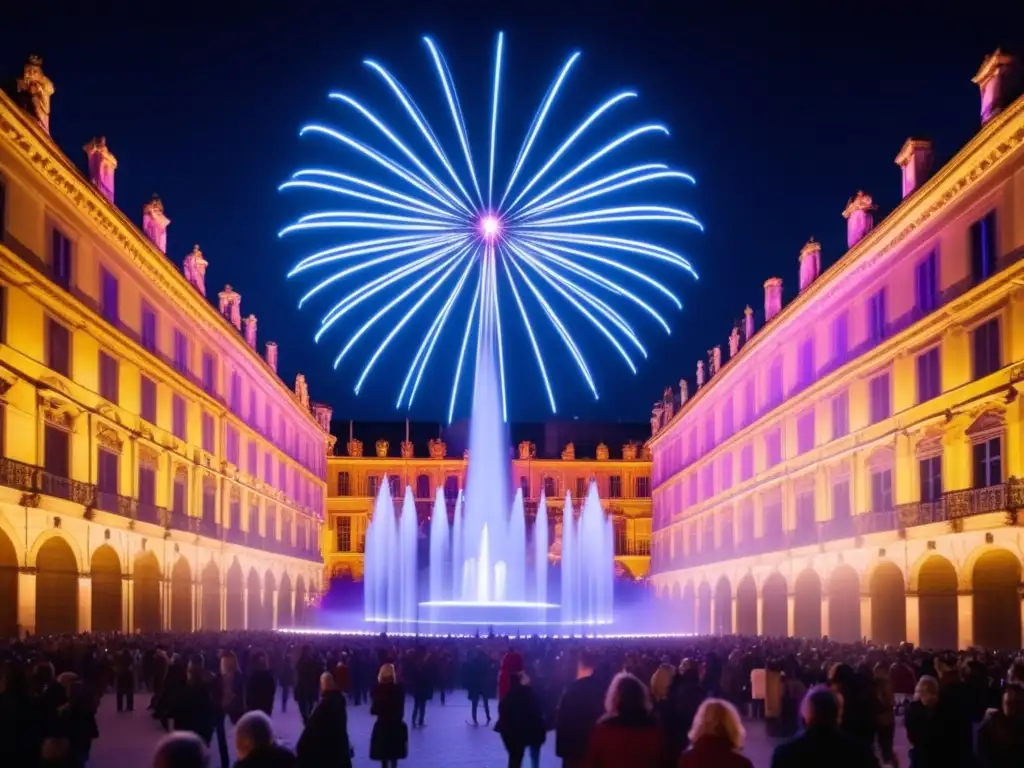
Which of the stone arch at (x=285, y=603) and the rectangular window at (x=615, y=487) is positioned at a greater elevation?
the rectangular window at (x=615, y=487)

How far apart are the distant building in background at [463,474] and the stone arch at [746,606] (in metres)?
38.0

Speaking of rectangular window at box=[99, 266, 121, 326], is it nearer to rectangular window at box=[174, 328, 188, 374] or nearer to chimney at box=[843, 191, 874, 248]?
rectangular window at box=[174, 328, 188, 374]

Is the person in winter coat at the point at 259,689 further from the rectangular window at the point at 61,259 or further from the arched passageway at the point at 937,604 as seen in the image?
the arched passageway at the point at 937,604

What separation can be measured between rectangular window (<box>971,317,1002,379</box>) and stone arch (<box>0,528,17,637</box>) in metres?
25.4

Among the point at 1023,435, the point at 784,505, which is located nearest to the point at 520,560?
the point at 784,505

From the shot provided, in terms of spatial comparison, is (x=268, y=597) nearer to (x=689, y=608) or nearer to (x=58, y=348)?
(x=689, y=608)

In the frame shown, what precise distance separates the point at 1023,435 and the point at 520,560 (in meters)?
30.0

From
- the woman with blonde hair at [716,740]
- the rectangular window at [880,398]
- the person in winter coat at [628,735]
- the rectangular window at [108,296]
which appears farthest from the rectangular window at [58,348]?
the woman with blonde hair at [716,740]

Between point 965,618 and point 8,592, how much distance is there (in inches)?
974

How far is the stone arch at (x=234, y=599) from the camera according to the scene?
2264 inches

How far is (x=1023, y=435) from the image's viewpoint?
30.7 m

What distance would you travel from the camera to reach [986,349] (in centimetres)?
3319

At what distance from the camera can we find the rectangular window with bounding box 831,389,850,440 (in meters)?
44.5

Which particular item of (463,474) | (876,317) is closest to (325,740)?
(876,317)
